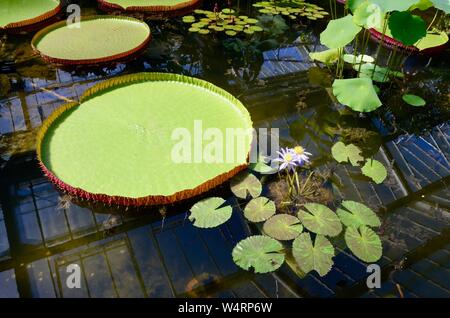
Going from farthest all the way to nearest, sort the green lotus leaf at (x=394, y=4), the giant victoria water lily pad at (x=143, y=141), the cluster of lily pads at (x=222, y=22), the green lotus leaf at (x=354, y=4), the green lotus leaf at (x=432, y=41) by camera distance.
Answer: the cluster of lily pads at (x=222, y=22), the green lotus leaf at (x=432, y=41), the green lotus leaf at (x=354, y=4), the green lotus leaf at (x=394, y=4), the giant victoria water lily pad at (x=143, y=141)

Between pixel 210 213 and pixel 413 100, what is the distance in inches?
96.3

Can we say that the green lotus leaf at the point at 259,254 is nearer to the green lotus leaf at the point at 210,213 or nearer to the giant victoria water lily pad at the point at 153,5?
the green lotus leaf at the point at 210,213

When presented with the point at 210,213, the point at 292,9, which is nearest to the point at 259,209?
the point at 210,213

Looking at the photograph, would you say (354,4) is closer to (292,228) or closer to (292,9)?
(292,9)

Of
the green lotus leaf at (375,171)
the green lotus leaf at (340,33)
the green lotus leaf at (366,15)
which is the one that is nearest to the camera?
the green lotus leaf at (375,171)

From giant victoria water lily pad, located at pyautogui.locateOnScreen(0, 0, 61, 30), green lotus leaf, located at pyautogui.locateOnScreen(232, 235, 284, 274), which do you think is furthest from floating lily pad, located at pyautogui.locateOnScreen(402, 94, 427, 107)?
giant victoria water lily pad, located at pyautogui.locateOnScreen(0, 0, 61, 30)

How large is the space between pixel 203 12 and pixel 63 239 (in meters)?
3.79

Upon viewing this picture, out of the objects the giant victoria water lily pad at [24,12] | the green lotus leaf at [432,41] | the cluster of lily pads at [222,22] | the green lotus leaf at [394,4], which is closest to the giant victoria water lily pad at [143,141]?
the green lotus leaf at [394,4]

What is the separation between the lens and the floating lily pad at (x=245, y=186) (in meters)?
2.60

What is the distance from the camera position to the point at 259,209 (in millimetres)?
2492

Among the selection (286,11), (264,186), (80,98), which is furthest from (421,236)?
(286,11)

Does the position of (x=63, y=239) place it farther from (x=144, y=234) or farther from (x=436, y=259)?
(x=436, y=259)

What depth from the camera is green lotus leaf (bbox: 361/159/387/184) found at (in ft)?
9.16

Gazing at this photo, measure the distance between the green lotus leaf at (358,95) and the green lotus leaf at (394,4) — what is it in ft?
2.05
